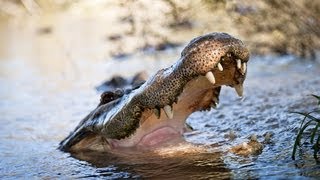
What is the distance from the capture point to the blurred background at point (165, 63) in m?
4.08

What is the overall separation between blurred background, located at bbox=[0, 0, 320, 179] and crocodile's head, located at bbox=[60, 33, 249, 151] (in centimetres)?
25

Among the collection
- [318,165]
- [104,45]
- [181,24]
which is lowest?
[318,165]

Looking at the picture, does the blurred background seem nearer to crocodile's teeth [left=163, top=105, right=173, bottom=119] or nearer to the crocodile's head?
the crocodile's head

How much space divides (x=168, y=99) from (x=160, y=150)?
0.82 meters

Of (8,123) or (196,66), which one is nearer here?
(196,66)

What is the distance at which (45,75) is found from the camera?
38.8 ft

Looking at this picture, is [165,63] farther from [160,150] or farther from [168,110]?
[168,110]

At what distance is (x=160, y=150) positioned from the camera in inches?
176

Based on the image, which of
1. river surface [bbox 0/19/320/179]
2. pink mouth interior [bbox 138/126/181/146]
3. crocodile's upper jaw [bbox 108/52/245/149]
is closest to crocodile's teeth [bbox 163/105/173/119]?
crocodile's upper jaw [bbox 108/52/245/149]

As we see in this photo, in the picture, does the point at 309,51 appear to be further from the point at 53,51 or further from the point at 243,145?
the point at 53,51

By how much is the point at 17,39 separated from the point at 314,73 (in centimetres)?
1409

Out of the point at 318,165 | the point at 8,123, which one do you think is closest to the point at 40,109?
the point at 8,123

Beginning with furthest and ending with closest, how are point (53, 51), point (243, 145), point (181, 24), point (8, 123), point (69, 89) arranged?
1. point (53, 51)
2. point (69, 89)
3. point (181, 24)
4. point (8, 123)
5. point (243, 145)

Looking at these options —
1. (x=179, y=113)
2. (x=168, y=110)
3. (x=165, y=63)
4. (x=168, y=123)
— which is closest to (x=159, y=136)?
(x=168, y=123)
